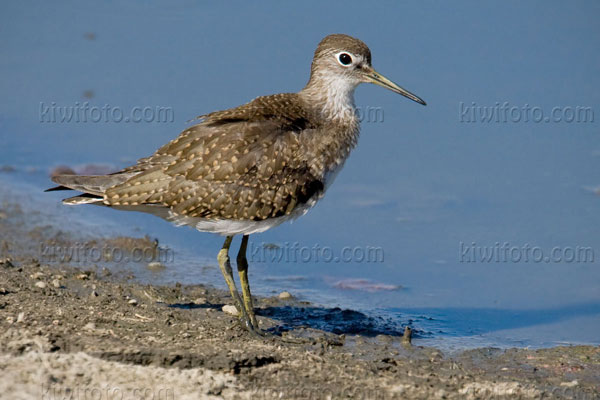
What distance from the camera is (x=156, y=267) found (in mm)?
10047

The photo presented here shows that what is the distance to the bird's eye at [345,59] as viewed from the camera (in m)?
9.05

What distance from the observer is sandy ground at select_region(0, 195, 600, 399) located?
6281 mm

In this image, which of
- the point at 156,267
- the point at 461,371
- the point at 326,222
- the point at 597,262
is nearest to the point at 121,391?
the point at 461,371

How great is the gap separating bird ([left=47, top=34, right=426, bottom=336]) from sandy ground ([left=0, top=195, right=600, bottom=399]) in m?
0.77

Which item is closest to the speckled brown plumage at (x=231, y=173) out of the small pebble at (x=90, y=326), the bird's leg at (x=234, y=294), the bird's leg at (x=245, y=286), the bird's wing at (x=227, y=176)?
the bird's wing at (x=227, y=176)

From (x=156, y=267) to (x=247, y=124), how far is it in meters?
2.59

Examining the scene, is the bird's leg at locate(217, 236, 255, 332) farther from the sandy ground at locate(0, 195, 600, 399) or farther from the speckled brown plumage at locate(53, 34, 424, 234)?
the speckled brown plumage at locate(53, 34, 424, 234)

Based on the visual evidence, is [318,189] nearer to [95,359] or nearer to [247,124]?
[247,124]

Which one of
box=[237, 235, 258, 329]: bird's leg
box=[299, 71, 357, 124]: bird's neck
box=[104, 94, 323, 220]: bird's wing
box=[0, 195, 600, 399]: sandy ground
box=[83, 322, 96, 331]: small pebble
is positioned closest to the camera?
box=[0, 195, 600, 399]: sandy ground

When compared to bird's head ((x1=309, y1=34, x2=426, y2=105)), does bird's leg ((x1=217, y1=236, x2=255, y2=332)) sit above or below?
below

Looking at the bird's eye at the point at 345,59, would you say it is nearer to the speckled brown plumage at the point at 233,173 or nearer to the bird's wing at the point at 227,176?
the speckled brown plumage at the point at 233,173

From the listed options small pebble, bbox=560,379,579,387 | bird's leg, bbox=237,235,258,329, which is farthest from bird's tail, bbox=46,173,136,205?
small pebble, bbox=560,379,579,387

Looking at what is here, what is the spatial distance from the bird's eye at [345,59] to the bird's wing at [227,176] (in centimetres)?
125

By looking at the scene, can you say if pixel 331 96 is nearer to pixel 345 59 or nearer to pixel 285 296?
pixel 345 59
